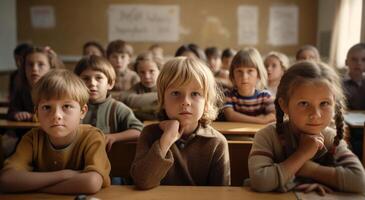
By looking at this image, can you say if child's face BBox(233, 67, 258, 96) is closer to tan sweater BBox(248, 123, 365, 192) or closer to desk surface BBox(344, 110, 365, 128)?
desk surface BBox(344, 110, 365, 128)

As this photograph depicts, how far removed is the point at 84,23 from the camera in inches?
287

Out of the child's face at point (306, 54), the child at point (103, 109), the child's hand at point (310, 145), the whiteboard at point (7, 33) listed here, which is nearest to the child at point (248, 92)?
the child at point (103, 109)

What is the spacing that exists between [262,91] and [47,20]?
534 centimetres

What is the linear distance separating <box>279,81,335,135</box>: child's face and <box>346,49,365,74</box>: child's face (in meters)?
2.69

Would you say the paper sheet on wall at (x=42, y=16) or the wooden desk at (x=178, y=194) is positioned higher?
the paper sheet on wall at (x=42, y=16)

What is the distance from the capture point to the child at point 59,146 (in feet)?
4.53

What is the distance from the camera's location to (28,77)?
10.2ft

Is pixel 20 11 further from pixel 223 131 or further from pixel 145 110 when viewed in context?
pixel 223 131

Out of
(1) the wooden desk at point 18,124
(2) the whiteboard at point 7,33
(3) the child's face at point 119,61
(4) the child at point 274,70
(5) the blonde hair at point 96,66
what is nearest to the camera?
(5) the blonde hair at point 96,66

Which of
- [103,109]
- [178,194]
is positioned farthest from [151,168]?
[103,109]

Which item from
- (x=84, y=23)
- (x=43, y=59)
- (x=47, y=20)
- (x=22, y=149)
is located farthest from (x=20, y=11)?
(x=22, y=149)

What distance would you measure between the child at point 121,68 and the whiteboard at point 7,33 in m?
2.54

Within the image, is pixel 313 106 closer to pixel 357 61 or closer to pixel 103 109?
pixel 103 109

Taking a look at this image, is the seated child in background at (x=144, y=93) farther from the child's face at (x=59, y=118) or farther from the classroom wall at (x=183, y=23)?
the classroom wall at (x=183, y=23)
